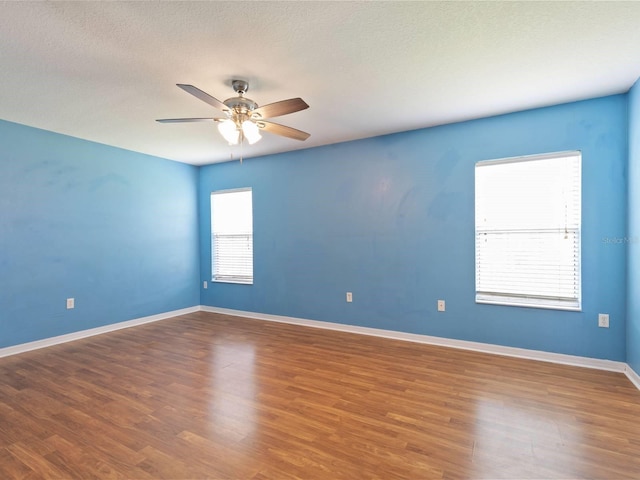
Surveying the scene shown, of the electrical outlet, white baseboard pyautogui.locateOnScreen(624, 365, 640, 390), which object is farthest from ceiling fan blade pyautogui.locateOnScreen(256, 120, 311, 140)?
white baseboard pyautogui.locateOnScreen(624, 365, 640, 390)

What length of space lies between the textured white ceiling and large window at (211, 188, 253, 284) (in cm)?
206

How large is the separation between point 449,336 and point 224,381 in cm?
243

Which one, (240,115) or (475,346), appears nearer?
(240,115)

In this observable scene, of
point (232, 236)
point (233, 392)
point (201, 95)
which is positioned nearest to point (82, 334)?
point (232, 236)

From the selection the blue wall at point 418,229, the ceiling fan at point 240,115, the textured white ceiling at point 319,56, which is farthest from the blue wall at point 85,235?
the ceiling fan at point 240,115

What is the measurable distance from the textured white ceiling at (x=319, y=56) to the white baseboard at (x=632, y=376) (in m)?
2.39

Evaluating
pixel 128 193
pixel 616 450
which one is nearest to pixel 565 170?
pixel 616 450

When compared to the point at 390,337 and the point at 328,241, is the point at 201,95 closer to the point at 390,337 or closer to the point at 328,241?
the point at 328,241

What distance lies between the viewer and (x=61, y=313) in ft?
12.6

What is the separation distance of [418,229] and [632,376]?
221 cm

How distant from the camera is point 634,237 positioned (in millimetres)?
2637

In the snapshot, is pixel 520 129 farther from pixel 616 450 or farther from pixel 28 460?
pixel 28 460

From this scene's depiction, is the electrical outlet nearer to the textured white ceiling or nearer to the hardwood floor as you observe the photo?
the hardwood floor

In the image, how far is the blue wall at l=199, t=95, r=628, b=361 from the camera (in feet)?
9.46
